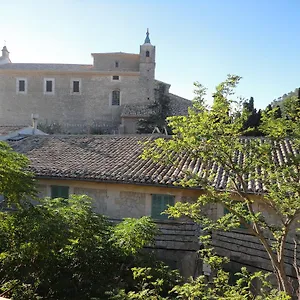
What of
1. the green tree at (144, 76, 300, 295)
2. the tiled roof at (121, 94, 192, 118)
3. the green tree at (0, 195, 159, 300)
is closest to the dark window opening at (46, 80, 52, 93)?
the tiled roof at (121, 94, 192, 118)

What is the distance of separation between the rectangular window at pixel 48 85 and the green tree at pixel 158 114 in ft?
39.8

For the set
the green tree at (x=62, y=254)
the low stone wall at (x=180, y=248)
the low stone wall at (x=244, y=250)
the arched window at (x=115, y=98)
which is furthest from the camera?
the arched window at (x=115, y=98)

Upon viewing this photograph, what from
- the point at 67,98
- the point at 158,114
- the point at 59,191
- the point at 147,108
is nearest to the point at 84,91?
the point at 67,98

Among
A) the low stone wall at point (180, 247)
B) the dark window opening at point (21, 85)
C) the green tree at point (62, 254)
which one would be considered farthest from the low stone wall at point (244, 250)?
the dark window opening at point (21, 85)

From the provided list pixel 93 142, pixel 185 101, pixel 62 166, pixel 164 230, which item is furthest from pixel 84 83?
pixel 164 230

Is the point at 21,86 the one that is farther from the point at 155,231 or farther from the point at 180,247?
the point at 155,231

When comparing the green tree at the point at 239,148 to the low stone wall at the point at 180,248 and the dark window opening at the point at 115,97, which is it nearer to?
the low stone wall at the point at 180,248

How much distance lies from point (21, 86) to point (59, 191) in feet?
108

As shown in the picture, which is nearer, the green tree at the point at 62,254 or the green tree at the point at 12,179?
the green tree at the point at 62,254

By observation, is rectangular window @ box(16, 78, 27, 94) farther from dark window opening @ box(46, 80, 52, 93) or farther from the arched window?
the arched window

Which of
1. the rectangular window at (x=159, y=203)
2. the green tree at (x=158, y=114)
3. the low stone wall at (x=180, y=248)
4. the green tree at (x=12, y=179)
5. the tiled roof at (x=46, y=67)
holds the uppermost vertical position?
the tiled roof at (x=46, y=67)

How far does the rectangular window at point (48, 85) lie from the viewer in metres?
42.2

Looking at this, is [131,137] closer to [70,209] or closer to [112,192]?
[112,192]

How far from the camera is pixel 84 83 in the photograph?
41.6 m
